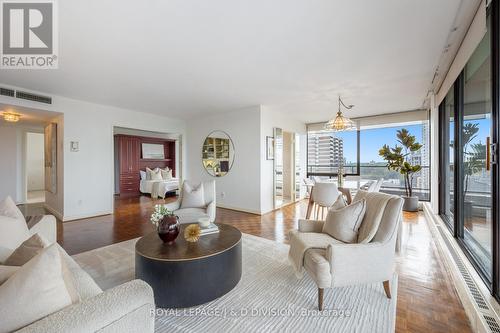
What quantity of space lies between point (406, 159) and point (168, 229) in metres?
5.68

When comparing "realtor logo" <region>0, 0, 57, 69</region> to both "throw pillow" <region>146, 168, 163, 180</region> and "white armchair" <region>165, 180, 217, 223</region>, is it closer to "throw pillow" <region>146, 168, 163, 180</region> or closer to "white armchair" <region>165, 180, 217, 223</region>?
"white armchair" <region>165, 180, 217, 223</region>

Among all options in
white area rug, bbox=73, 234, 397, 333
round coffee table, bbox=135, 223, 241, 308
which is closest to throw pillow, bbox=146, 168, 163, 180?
white area rug, bbox=73, 234, 397, 333

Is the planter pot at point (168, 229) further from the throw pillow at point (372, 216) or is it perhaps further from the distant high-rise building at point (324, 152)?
the distant high-rise building at point (324, 152)

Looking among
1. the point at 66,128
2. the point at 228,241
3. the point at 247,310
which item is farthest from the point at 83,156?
the point at 247,310

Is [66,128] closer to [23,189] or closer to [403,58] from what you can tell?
[23,189]

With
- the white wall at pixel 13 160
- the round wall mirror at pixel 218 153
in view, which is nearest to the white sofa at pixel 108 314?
the round wall mirror at pixel 218 153

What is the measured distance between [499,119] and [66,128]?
20.2 feet

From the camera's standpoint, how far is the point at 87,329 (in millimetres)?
741

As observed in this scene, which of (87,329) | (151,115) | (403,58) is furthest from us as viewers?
(151,115)

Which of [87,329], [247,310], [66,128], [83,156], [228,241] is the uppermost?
[66,128]

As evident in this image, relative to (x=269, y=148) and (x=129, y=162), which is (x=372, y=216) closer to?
(x=269, y=148)

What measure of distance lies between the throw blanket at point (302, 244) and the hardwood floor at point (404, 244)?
1.23ft

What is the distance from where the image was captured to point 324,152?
728cm

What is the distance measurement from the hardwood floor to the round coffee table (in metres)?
0.99
